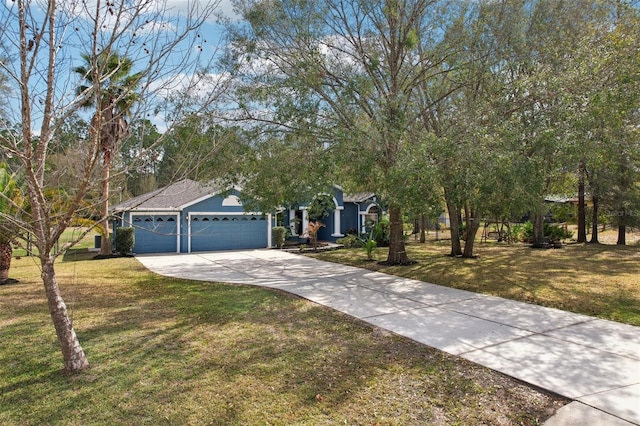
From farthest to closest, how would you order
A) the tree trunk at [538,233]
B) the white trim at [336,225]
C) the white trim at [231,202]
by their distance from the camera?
the white trim at [336,225], the white trim at [231,202], the tree trunk at [538,233]

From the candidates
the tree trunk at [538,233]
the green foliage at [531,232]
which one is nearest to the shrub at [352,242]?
the tree trunk at [538,233]

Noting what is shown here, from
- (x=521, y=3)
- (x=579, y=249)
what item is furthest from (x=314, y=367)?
(x=579, y=249)

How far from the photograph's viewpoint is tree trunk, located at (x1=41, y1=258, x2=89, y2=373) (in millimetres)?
4298

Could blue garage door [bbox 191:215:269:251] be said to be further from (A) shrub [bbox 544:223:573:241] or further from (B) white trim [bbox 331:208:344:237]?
(A) shrub [bbox 544:223:573:241]

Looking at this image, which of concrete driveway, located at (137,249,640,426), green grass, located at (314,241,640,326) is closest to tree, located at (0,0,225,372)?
concrete driveway, located at (137,249,640,426)

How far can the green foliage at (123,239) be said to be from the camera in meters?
17.6

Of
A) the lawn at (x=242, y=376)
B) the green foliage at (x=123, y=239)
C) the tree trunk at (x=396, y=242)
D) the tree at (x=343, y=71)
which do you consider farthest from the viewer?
the green foliage at (x=123, y=239)

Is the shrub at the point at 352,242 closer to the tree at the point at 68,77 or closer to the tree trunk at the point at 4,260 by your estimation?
the tree trunk at the point at 4,260

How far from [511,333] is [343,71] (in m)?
8.58

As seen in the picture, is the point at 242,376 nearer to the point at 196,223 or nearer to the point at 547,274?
the point at 547,274

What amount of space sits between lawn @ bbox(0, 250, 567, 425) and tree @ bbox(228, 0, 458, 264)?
5.11 m

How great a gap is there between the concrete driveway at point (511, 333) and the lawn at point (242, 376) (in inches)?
13.5

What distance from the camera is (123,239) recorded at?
57.8 feet

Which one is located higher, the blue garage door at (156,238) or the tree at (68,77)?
the tree at (68,77)
